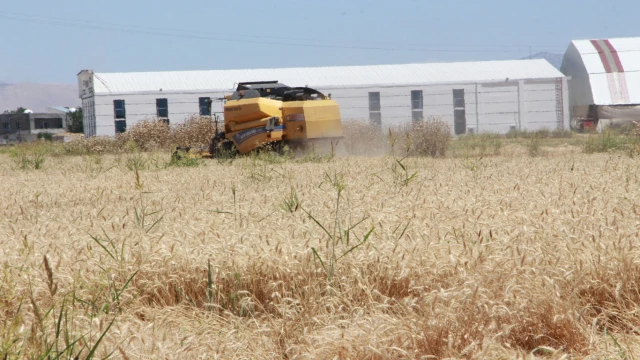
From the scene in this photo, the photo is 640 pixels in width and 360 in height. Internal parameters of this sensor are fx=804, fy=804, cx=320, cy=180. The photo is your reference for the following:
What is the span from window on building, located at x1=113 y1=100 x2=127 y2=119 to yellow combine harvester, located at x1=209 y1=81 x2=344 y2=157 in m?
25.4

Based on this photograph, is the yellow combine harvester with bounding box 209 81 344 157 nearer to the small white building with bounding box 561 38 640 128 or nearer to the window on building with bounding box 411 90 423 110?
the window on building with bounding box 411 90 423 110

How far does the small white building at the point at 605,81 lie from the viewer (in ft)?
153

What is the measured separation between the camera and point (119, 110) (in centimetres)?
4384

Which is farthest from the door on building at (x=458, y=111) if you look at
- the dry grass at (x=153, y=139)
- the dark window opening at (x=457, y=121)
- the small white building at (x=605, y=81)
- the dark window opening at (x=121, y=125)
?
the dark window opening at (x=121, y=125)

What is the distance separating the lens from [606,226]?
496cm

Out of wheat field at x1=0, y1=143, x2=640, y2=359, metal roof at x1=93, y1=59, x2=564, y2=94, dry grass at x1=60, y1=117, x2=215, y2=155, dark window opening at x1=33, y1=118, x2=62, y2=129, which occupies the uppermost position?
metal roof at x1=93, y1=59, x2=564, y2=94

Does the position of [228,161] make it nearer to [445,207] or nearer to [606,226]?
[445,207]

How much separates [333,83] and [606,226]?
136 ft

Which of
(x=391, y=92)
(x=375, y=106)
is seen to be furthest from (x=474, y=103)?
(x=375, y=106)

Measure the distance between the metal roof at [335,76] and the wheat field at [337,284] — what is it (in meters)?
38.9

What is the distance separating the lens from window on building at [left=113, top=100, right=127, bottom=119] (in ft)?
144

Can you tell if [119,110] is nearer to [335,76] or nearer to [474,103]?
[335,76]

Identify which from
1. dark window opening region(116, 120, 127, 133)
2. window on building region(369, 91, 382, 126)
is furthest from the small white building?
dark window opening region(116, 120, 127, 133)

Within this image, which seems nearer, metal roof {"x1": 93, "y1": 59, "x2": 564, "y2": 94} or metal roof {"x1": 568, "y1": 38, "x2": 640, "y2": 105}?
metal roof {"x1": 93, "y1": 59, "x2": 564, "y2": 94}
